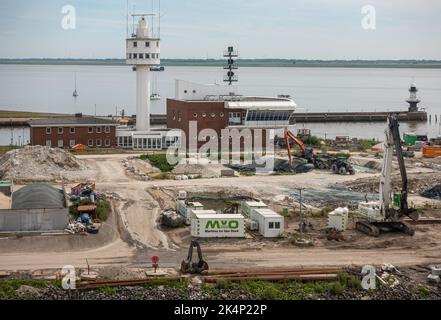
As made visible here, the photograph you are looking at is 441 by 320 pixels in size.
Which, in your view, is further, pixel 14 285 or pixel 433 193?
pixel 433 193

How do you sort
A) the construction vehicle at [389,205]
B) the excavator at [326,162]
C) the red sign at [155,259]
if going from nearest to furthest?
1. the red sign at [155,259]
2. the construction vehicle at [389,205]
3. the excavator at [326,162]

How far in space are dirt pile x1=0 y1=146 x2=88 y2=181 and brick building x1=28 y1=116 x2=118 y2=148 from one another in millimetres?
7923

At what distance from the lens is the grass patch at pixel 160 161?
4066cm

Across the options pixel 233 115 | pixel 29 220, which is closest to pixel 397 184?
pixel 233 115

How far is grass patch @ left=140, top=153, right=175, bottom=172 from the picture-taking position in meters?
40.7

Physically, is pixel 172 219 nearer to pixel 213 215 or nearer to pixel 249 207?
pixel 213 215

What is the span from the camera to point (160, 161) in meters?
42.1

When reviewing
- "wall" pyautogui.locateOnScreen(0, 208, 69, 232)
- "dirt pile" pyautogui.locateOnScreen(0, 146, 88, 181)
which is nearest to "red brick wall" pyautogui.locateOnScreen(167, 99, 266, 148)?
"dirt pile" pyautogui.locateOnScreen(0, 146, 88, 181)

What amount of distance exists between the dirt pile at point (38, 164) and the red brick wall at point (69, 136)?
7767mm

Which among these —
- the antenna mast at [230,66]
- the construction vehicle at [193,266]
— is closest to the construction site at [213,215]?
the construction vehicle at [193,266]

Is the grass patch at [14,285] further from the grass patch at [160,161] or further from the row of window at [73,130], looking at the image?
the row of window at [73,130]

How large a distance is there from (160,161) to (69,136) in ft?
29.9
